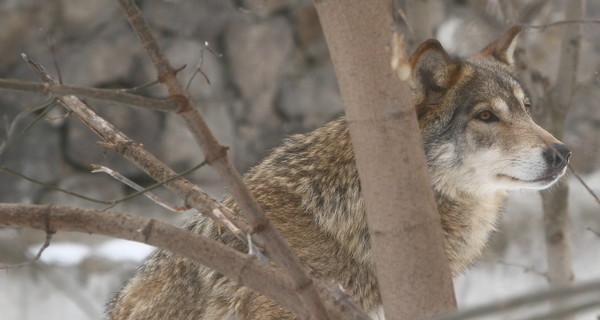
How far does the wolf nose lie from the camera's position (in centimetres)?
304

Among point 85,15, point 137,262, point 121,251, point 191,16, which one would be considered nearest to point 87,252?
point 121,251

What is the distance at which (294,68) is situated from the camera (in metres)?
8.09

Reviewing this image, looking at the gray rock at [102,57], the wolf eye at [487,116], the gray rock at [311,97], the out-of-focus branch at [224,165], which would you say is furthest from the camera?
the gray rock at [311,97]

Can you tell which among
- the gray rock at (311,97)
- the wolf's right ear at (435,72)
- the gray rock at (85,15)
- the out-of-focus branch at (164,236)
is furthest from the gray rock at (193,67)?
the out-of-focus branch at (164,236)

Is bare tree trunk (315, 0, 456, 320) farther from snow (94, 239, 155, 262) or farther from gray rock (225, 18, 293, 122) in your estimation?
gray rock (225, 18, 293, 122)

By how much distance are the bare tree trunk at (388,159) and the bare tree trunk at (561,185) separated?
250 cm

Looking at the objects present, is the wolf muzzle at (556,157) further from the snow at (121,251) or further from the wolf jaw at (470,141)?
the snow at (121,251)

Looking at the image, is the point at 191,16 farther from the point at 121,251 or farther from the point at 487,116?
the point at 487,116

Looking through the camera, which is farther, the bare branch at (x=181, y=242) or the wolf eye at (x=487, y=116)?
the wolf eye at (x=487, y=116)

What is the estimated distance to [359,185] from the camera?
3062mm

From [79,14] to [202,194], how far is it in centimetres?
571

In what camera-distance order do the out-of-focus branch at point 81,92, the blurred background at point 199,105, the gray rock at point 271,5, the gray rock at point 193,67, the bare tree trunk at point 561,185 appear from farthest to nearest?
the gray rock at point 271,5, the gray rock at point 193,67, the blurred background at point 199,105, the bare tree trunk at point 561,185, the out-of-focus branch at point 81,92

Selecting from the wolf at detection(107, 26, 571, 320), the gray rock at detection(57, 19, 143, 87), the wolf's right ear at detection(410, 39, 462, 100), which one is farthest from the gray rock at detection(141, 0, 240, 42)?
the wolf's right ear at detection(410, 39, 462, 100)

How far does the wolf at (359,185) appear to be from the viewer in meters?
3.00
